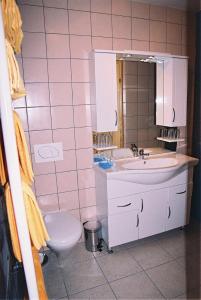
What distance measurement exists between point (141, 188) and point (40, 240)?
1355mm

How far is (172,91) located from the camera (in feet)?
7.53

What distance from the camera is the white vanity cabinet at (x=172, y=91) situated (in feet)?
7.47

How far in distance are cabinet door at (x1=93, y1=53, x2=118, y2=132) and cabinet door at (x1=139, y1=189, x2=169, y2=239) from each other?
2.57 ft

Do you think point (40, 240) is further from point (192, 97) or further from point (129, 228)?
point (192, 97)

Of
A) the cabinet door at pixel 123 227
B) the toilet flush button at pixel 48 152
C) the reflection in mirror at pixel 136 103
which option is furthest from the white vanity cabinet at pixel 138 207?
the reflection in mirror at pixel 136 103

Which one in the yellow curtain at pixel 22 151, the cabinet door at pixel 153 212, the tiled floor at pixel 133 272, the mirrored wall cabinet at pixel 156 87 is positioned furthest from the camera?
the cabinet door at pixel 153 212

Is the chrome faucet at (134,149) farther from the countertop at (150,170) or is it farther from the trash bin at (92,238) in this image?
Answer: the trash bin at (92,238)

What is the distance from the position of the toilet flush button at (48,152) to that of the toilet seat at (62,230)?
0.54 metres

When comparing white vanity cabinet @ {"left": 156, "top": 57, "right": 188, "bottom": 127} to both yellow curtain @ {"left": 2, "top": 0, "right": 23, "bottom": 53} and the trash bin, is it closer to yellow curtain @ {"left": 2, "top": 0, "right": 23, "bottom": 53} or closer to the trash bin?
the trash bin

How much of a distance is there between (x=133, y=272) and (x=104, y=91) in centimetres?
165

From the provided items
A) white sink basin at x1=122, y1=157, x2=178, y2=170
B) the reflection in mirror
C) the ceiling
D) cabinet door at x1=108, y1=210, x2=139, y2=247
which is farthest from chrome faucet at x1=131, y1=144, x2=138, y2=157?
the ceiling

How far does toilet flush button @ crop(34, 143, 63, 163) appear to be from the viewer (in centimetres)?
201

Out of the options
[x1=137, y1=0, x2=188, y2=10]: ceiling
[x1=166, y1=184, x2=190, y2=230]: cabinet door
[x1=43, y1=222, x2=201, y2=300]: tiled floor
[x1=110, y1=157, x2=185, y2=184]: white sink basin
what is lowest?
[x1=43, y1=222, x2=201, y2=300]: tiled floor

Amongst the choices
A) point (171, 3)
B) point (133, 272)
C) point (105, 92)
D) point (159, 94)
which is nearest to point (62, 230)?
point (133, 272)
